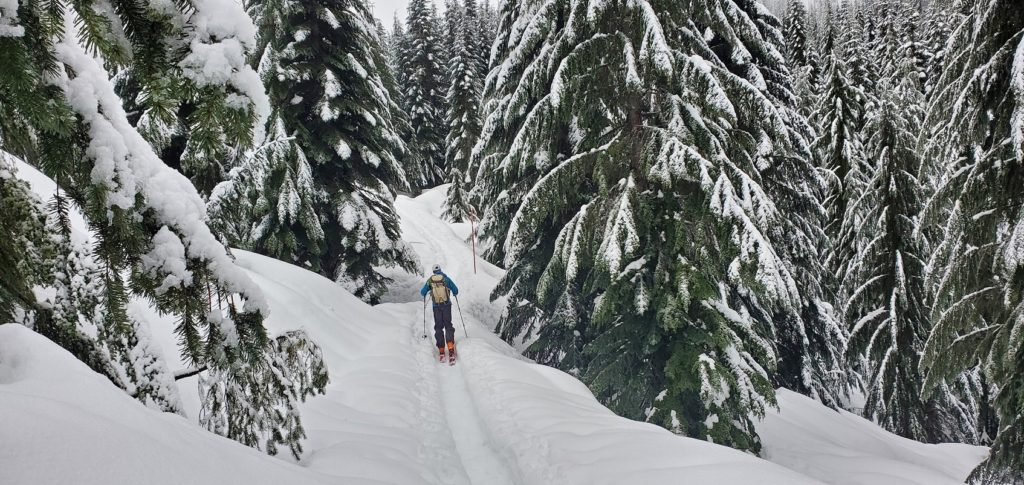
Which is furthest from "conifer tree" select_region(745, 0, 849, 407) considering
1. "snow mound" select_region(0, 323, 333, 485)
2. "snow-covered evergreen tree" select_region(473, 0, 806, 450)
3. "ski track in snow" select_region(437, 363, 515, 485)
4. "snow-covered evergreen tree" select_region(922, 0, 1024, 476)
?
"snow mound" select_region(0, 323, 333, 485)

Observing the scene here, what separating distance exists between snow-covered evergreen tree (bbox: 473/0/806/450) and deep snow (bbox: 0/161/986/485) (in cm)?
147

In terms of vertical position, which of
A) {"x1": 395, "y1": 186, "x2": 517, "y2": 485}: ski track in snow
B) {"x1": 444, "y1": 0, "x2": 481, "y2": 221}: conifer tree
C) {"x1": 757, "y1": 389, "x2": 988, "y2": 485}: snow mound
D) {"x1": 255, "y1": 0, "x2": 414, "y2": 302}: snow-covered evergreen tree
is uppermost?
{"x1": 444, "y1": 0, "x2": 481, "y2": 221}: conifer tree

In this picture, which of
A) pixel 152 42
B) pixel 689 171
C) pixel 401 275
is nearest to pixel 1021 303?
pixel 689 171

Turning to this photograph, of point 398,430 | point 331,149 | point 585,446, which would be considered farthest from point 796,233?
point 331,149

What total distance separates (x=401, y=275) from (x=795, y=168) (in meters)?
13.8

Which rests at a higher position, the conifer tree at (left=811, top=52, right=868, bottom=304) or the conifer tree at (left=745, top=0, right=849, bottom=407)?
the conifer tree at (left=811, top=52, right=868, bottom=304)

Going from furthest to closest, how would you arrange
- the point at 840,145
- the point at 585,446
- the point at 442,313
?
the point at 840,145, the point at 442,313, the point at 585,446

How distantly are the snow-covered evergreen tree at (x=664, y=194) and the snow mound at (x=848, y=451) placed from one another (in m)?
1.71

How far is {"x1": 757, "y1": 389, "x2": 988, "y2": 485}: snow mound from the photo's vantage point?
8.08 metres

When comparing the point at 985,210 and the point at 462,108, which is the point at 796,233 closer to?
the point at 985,210

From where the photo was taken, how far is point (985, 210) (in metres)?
5.93

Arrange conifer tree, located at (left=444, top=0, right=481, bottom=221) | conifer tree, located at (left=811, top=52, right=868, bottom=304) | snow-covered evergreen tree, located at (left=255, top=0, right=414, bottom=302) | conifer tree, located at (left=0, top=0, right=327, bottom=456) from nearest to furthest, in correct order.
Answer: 1. conifer tree, located at (left=0, top=0, right=327, bottom=456)
2. snow-covered evergreen tree, located at (left=255, top=0, right=414, bottom=302)
3. conifer tree, located at (left=811, top=52, right=868, bottom=304)
4. conifer tree, located at (left=444, top=0, right=481, bottom=221)

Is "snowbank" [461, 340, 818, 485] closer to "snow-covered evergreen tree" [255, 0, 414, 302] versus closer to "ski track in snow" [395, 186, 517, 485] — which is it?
"ski track in snow" [395, 186, 517, 485]

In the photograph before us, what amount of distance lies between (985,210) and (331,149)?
497 inches
